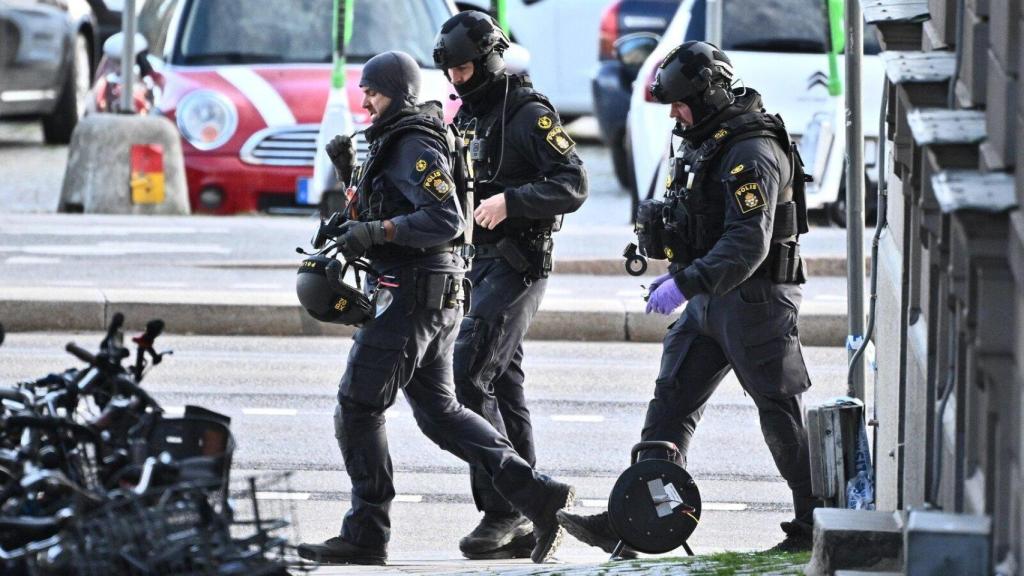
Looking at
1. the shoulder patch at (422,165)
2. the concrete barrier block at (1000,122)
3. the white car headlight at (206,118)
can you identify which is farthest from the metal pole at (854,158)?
the white car headlight at (206,118)

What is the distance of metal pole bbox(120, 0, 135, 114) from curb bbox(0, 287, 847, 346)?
3.53 metres

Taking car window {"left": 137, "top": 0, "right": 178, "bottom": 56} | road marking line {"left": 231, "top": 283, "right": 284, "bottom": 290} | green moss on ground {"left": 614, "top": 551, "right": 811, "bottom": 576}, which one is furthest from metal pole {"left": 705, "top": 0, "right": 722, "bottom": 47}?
green moss on ground {"left": 614, "top": 551, "right": 811, "bottom": 576}

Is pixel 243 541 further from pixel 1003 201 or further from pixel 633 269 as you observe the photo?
pixel 633 269

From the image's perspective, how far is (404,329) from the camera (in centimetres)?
700

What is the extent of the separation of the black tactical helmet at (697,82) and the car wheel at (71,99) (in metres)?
13.9

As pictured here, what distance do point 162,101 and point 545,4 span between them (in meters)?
5.87

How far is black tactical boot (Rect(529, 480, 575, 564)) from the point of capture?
23.3 ft

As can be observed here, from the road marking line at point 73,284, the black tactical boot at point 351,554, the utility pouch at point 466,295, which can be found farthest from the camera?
the road marking line at point 73,284

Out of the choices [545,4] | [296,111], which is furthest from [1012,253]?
[545,4]

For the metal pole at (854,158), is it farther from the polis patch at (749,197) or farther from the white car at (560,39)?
the white car at (560,39)

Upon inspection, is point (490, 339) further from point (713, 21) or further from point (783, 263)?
point (713, 21)

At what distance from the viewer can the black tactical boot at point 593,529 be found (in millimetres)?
6906

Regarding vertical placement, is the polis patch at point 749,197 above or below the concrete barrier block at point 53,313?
above

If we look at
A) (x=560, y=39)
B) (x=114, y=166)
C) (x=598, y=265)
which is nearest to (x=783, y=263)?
(x=598, y=265)
